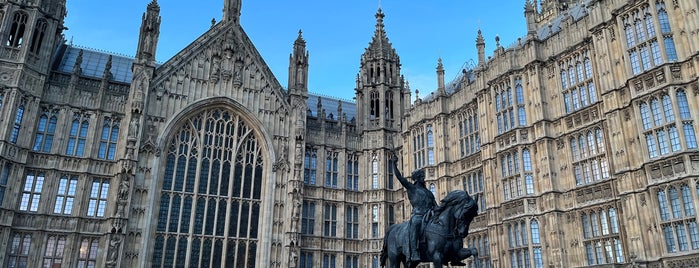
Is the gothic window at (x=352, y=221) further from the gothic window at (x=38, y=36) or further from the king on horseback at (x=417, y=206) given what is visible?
the king on horseback at (x=417, y=206)

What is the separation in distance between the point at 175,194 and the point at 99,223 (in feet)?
15.5

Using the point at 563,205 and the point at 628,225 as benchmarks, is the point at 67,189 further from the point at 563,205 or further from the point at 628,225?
the point at 628,225

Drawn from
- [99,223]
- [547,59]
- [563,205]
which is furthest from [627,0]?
[99,223]

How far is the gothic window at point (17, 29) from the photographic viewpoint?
108 ft

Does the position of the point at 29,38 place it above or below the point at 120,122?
above

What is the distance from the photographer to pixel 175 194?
34.5 m

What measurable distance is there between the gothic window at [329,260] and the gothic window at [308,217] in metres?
2.01

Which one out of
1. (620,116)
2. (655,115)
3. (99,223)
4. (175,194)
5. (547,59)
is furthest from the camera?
(175,194)

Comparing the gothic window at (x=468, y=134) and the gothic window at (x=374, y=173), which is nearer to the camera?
the gothic window at (x=468, y=134)

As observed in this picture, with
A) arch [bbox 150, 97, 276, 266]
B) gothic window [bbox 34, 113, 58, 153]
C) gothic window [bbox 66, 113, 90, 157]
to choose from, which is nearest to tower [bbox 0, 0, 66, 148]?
gothic window [bbox 34, 113, 58, 153]

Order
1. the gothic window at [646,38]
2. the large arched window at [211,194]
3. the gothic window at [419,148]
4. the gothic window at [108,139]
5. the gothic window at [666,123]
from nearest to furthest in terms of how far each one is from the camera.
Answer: the gothic window at [666,123] < the gothic window at [646,38] < the gothic window at [108,139] < the large arched window at [211,194] < the gothic window at [419,148]

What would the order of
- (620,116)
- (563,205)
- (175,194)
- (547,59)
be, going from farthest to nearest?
(175,194) < (547,59) < (563,205) < (620,116)

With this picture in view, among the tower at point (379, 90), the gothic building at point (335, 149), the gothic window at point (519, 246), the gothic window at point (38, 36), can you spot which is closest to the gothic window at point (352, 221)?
the gothic building at point (335, 149)

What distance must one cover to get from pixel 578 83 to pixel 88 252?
2911 centimetres
